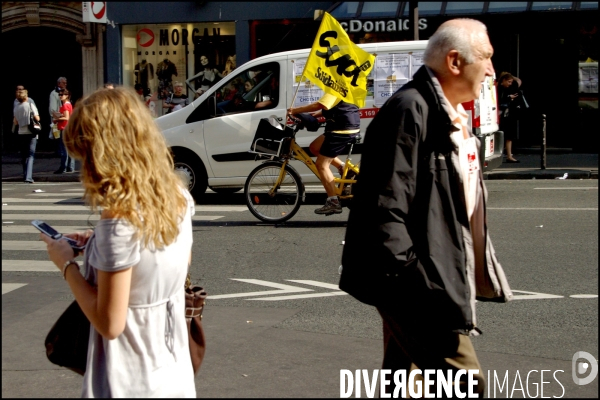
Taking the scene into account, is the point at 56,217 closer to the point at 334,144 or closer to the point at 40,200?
the point at 40,200

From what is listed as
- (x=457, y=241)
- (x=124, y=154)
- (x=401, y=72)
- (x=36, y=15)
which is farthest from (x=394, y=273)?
(x=36, y=15)

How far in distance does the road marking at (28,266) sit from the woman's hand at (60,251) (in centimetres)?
578

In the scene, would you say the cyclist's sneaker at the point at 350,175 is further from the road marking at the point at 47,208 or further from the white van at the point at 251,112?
the road marking at the point at 47,208

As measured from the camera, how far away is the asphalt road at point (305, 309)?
485 cm

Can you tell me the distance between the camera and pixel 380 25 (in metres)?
18.8

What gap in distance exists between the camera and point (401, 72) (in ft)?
41.3

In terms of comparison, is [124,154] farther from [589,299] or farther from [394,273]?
[589,299]

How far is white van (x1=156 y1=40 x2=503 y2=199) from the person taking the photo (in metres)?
12.6

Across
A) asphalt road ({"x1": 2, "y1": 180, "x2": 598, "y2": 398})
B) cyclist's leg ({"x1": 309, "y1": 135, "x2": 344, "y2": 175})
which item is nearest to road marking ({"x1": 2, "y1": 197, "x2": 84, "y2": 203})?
asphalt road ({"x1": 2, "y1": 180, "x2": 598, "y2": 398})

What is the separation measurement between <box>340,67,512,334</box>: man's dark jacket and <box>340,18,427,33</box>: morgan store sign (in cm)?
1595

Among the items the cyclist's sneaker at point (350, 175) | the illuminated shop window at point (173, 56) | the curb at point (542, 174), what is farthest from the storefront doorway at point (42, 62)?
the cyclist's sneaker at point (350, 175)

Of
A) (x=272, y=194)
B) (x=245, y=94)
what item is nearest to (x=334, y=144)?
(x=272, y=194)

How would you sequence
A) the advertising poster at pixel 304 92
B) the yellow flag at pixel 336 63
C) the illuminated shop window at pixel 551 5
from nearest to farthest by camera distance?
the yellow flag at pixel 336 63 < the advertising poster at pixel 304 92 < the illuminated shop window at pixel 551 5

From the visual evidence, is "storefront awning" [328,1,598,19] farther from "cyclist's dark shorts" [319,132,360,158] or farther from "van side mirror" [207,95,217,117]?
"cyclist's dark shorts" [319,132,360,158]
